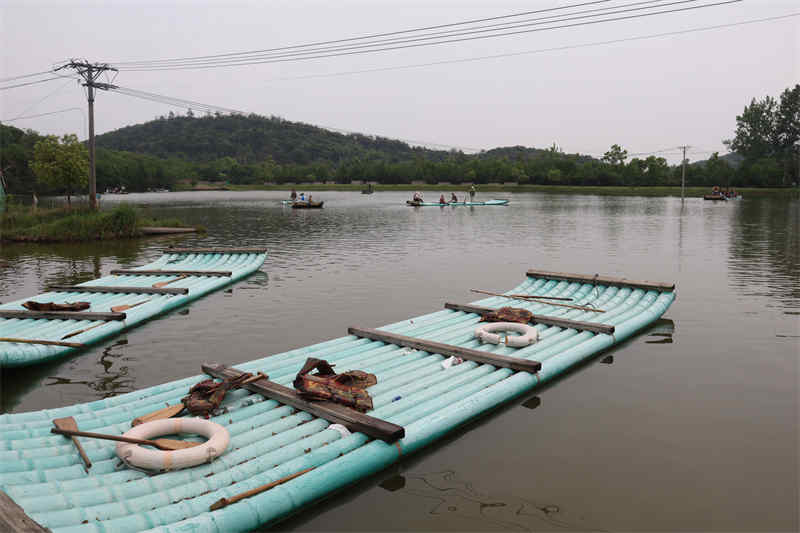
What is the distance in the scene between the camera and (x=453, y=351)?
8961 mm

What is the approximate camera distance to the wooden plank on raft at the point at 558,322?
1024 centimetres

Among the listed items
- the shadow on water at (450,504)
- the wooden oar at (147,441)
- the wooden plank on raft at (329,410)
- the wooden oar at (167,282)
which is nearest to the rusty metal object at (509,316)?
the shadow on water at (450,504)

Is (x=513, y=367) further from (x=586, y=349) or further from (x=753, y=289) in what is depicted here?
(x=753, y=289)

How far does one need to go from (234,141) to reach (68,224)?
15426 centimetres

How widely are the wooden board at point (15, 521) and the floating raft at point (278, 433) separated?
39 millimetres

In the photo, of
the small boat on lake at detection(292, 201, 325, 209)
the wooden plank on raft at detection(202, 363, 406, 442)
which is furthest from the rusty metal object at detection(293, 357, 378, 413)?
the small boat on lake at detection(292, 201, 325, 209)

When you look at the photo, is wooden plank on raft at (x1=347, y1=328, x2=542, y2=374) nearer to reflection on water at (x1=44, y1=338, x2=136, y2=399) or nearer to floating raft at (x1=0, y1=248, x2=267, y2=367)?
reflection on water at (x1=44, y1=338, x2=136, y2=399)

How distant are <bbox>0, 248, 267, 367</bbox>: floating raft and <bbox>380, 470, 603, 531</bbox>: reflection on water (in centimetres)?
679

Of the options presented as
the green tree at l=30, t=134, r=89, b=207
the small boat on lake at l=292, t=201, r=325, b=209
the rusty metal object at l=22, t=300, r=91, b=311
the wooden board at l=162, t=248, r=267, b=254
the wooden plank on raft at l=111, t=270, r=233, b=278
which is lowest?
the rusty metal object at l=22, t=300, r=91, b=311

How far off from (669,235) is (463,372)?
25576 mm

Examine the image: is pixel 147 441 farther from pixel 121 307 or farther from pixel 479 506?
pixel 121 307

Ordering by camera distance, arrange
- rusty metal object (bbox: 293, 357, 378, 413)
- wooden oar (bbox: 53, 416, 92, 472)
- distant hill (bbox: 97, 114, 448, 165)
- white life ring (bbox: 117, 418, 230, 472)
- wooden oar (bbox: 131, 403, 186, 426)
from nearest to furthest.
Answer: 1. white life ring (bbox: 117, 418, 230, 472)
2. wooden oar (bbox: 53, 416, 92, 472)
3. wooden oar (bbox: 131, 403, 186, 426)
4. rusty metal object (bbox: 293, 357, 378, 413)
5. distant hill (bbox: 97, 114, 448, 165)

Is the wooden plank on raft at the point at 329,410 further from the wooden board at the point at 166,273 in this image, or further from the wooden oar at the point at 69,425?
the wooden board at the point at 166,273

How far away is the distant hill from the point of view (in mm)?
167875
